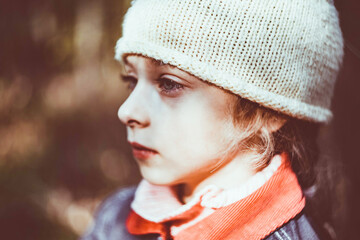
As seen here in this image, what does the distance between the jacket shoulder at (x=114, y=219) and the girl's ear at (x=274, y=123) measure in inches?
26.9

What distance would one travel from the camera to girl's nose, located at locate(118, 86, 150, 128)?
966 mm

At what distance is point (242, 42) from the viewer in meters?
0.91

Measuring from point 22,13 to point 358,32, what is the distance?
7.71 ft

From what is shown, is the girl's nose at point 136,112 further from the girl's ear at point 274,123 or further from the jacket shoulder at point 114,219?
the jacket shoulder at point 114,219

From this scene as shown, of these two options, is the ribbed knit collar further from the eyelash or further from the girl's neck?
the eyelash

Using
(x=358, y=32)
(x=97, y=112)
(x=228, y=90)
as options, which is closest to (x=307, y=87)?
(x=228, y=90)

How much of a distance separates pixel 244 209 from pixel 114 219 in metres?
0.66

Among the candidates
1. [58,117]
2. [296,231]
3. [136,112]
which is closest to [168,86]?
[136,112]

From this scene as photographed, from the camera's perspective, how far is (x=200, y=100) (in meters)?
0.95

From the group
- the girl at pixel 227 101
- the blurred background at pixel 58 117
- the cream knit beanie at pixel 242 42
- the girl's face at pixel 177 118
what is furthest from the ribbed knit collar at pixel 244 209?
the blurred background at pixel 58 117

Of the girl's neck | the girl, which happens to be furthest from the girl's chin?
the girl's neck

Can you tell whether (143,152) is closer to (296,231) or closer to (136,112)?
(136,112)

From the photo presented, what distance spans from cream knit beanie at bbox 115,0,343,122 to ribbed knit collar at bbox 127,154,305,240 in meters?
0.22

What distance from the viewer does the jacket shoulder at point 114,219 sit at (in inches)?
50.6
